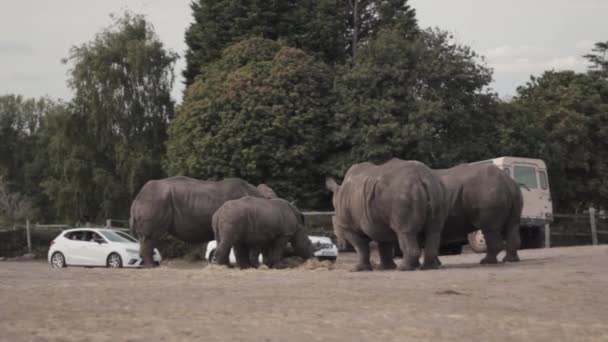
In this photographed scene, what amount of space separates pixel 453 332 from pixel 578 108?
4487 centimetres

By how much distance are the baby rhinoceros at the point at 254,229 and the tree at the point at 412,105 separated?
64.6ft

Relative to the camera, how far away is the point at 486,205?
2188 cm

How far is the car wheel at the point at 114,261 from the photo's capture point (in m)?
29.6

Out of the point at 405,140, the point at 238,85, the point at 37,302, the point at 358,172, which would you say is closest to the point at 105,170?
the point at 238,85

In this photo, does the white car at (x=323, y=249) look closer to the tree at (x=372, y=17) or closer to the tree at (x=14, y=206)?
the tree at (x=372, y=17)

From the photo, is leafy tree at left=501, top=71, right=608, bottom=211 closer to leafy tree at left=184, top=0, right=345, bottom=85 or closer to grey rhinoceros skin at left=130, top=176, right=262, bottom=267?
leafy tree at left=184, top=0, right=345, bottom=85

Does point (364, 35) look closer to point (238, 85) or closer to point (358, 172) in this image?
point (238, 85)

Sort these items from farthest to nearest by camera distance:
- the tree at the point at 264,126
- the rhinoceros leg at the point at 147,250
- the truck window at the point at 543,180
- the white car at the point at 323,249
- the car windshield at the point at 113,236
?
the tree at the point at 264,126, the truck window at the point at 543,180, the car windshield at the point at 113,236, the white car at the point at 323,249, the rhinoceros leg at the point at 147,250

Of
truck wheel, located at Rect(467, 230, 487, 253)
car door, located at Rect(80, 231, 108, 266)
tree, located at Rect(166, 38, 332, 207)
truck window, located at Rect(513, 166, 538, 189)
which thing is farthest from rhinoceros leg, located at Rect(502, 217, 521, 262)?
tree, located at Rect(166, 38, 332, 207)

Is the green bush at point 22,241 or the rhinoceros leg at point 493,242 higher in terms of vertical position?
the green bush at point 22,241

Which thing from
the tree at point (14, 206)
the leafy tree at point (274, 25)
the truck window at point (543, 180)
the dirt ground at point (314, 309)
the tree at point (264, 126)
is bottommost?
the dirt ground at point (314, 309)

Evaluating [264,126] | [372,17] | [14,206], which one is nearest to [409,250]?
[264,126]

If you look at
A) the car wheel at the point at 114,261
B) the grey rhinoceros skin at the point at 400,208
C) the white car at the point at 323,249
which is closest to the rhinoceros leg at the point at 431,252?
the grey rhinoceros skin at the point at 400,208

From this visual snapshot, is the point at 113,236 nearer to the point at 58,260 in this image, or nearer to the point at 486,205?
the point at 58,260
